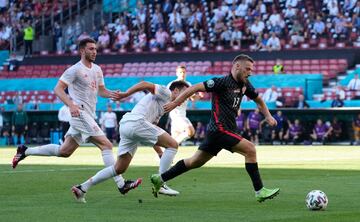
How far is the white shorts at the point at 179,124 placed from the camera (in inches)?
982

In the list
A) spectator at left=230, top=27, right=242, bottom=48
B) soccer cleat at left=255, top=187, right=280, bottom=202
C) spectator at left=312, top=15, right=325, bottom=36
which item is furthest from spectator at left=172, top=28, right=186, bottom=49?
soccer cleat at left=255, top=187, right=280, bottom=202

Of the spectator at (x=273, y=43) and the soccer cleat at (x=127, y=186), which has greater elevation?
the soccer cleat at (x=127, y=186)

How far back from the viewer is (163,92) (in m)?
15.7

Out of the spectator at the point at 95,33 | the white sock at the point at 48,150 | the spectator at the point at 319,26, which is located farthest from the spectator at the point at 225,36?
the white sock at the point at 48,150

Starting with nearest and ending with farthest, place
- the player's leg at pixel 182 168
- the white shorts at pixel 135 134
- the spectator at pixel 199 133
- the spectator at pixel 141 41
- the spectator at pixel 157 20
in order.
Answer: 1. the player's leg at pixel 182 168
2. the white shorts at pixel 135 134
3. the spectator at pixel 199 133
4. the spectator at pixel 141 41
5. the spectator at pixel 157 20

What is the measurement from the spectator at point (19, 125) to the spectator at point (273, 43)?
1157 cm

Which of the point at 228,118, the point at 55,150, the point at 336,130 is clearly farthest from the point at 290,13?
the point at 228,118

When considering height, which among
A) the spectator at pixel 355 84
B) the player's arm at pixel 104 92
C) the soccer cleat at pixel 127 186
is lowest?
the spectator at pixel 355 84

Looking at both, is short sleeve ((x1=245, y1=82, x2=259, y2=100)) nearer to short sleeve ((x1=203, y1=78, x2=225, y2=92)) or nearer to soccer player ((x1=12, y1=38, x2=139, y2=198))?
short sleeve ((x1=203, y1=78, x2=225, y2=92))

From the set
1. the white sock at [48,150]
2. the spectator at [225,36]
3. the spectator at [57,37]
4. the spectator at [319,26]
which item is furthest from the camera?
the spectator at [57,37]

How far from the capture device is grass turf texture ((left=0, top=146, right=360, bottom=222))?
12.6 m

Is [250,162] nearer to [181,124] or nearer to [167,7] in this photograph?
[181,124]

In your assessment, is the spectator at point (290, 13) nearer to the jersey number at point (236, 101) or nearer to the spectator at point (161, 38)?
the spectator at point (161, 38)

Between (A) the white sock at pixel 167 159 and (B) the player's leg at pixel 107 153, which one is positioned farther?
(A) the white sock at pixel 167 159
